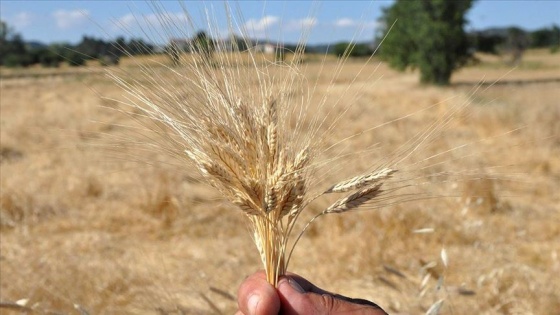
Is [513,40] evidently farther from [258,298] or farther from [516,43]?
[258,298]

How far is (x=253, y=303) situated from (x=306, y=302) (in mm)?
110

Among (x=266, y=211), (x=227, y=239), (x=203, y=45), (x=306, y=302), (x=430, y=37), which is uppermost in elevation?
(x=430, y=37)

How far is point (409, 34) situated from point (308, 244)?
3139 centimetres

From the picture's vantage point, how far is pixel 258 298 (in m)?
1.06

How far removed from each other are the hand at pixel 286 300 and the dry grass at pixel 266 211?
0.31 feet

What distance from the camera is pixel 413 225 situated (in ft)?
13.1

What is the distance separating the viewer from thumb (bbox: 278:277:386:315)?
1.10 m

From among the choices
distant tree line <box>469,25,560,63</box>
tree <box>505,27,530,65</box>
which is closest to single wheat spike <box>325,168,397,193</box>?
distant tree line <box>469,25,560,63</box>

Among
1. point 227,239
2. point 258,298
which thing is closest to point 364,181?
point 258,298

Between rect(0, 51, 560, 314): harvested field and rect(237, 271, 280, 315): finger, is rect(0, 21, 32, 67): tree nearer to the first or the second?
rect(0, 51, 560, 314): harvested field

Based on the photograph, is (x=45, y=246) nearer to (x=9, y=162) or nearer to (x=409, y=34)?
(x=9, y=162)

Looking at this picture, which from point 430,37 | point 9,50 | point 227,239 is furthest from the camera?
point 430,37

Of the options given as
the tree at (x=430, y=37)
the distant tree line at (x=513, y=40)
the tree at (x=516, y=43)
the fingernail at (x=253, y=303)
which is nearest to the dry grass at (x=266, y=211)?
the fingernail at (x=253, y=303)

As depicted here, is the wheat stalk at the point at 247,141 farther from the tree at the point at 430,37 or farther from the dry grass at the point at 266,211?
the tree at the point at 430,37
